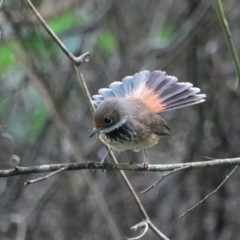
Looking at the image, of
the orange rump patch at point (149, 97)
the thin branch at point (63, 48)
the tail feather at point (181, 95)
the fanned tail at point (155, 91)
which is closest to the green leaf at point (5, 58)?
the fanned tail at point (155, 91)

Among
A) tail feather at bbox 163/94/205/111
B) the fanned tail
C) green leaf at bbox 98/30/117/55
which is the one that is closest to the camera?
tail feather at bbox 163/94/205/111

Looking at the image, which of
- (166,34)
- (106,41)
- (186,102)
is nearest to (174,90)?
(186,102)

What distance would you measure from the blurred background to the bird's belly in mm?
1344

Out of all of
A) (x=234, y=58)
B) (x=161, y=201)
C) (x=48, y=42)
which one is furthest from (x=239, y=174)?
(x=234, y=58)

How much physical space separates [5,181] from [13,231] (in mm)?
510

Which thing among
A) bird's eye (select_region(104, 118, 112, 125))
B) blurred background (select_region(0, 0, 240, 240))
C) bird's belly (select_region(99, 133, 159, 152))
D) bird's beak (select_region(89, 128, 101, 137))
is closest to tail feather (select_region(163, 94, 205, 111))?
bird's belly (select_region(99, 133, 159, 152))

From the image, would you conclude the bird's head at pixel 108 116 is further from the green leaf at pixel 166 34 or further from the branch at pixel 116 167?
the green leaf at pixel 166 34

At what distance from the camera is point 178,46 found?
18.0 feet

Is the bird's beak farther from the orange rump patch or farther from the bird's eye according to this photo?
the orange rump patch

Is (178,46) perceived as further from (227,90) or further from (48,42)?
(48,42)

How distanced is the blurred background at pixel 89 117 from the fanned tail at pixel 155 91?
97 cm

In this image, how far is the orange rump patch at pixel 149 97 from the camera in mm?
4256

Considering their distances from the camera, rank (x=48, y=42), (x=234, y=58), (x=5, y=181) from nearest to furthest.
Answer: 1. (x=234, y=58)
2. (x=48, y=42)
3. (x=5, y=181)

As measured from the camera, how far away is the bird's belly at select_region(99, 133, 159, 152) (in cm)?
372
